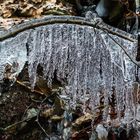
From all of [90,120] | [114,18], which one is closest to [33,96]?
[90,120]

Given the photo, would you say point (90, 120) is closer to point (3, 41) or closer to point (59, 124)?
point (59, 124)

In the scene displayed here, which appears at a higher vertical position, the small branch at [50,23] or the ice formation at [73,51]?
the small branch at [50,23]

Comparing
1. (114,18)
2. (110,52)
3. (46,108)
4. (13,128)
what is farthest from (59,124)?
(110,52)

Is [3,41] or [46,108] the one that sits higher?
[3,41]

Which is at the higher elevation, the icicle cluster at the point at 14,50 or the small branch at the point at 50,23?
the small branch at the point at 50,23

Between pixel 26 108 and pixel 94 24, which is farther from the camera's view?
pixel 26 108

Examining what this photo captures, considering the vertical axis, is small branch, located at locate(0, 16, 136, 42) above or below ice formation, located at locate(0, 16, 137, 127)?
above

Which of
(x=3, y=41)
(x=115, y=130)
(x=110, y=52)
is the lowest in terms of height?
(x=115, y=130)

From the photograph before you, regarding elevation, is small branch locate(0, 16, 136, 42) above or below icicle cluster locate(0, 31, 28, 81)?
above

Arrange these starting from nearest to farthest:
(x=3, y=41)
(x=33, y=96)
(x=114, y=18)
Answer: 1. (x=3, y=41)
2. (x=114, y=18)
3. (x=33, y=96)

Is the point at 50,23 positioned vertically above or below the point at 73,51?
above

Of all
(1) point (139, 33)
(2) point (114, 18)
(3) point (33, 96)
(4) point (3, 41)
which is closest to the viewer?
(4) point (3, 41)
